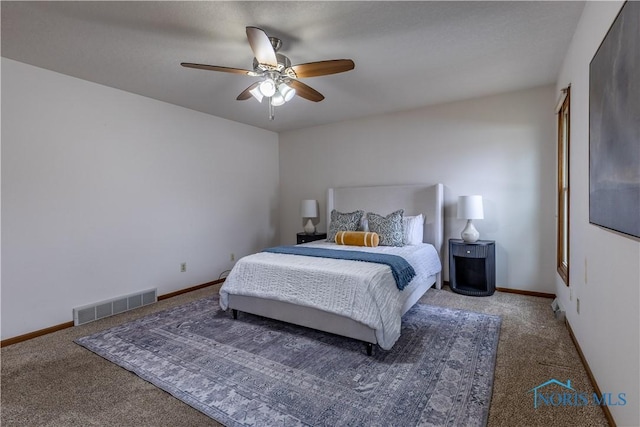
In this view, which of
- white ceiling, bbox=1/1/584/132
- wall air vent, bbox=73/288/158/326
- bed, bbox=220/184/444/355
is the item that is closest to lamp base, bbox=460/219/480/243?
bed, bbox=220/184/444/355

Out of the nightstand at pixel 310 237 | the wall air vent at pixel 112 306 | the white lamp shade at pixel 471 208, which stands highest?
the white lamp shade at pixel 471 208

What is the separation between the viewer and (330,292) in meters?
2.51

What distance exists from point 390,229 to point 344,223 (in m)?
0.73

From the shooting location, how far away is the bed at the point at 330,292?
7.72 feet

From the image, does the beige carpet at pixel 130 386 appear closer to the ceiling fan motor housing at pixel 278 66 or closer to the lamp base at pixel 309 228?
the ceiling fan motor housing at pixel 278 66

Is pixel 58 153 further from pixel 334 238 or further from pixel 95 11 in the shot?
pixel 334 238

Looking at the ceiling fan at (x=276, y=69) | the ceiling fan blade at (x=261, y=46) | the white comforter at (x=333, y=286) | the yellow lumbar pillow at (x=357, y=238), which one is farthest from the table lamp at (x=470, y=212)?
the ceiling fan blade at (x=261, y=46)

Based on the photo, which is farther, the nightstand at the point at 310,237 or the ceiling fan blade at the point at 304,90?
the nightstand at the point at 310,237

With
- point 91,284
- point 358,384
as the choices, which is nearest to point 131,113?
point 91,284

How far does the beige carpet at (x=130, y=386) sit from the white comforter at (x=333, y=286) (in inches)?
32.6

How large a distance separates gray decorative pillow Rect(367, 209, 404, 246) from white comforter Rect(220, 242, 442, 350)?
0.50m

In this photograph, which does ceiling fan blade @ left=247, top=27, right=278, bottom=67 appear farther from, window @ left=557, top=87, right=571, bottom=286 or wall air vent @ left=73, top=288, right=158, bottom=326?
wall air vent @ left=73, top=288, right=158, bottom=326

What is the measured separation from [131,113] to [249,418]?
3.59 meters

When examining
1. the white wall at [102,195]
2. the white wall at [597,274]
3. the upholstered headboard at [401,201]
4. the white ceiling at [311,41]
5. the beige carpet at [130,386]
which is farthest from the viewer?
the upholstered headboard at [401,201]
